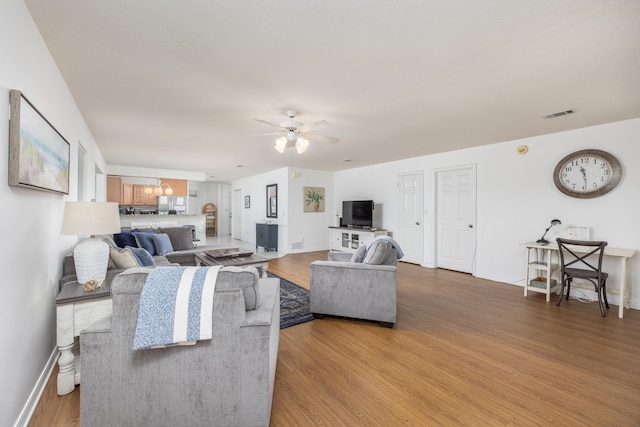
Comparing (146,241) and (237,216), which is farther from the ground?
(237,216)

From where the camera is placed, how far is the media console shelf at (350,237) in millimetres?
6289

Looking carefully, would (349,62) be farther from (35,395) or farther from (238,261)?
(35,395)

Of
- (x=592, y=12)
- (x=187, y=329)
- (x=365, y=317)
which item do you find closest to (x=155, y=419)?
(x=187, y=329)

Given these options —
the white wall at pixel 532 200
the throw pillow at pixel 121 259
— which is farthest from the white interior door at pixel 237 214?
the throw pillow at pixel 121 259

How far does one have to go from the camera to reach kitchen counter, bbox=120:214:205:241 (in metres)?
6.31

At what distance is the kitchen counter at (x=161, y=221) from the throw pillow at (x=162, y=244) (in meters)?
2.40

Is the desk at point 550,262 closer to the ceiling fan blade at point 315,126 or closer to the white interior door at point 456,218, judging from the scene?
the white interior door at point 456,218

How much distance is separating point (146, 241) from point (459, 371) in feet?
14.1

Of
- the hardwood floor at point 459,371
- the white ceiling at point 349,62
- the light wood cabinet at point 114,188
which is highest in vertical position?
the white ceiling at point 349,62

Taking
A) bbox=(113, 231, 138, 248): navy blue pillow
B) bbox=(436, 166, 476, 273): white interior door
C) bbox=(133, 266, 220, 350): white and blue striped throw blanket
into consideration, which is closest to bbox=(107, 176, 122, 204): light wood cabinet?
bbox=(113, 231, 138, 248): navy blue pillow

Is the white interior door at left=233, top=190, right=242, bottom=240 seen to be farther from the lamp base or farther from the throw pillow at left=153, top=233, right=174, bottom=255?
the lamp base

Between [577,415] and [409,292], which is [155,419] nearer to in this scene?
[577,415]

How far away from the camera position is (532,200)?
418cm

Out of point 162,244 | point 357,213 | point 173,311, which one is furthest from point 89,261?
point 357,213
